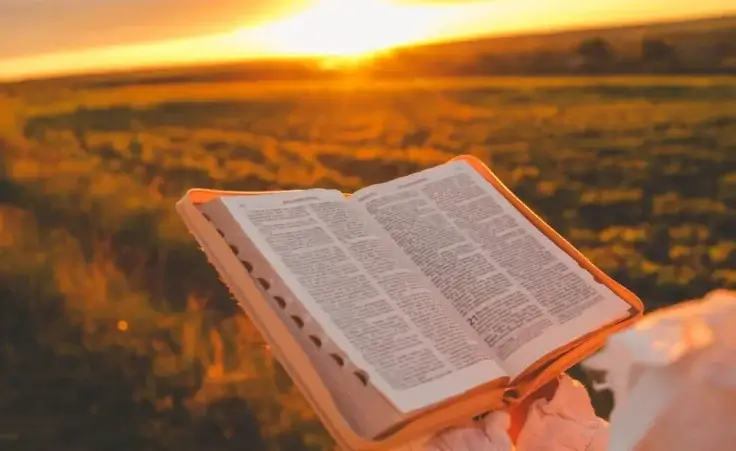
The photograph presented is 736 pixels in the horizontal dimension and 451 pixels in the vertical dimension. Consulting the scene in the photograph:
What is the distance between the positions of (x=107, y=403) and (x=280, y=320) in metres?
0.59

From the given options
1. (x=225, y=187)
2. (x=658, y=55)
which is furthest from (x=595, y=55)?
(x=225, y=187)

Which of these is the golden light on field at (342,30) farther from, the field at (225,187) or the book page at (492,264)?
the book page at (492,264)

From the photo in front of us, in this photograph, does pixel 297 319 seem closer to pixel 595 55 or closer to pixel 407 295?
pixel 407 295

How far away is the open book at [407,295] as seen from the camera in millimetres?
594

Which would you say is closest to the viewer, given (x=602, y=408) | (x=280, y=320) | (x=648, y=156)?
(x=280, y=320)

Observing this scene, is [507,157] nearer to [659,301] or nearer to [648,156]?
[648,156]

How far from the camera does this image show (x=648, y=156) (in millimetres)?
1345

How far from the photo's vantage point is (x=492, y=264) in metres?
0.76

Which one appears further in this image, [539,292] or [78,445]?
[78,445]

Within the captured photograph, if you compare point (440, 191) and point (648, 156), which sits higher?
point (440, 191)

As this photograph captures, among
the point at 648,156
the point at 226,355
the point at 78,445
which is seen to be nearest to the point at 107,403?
the point at 78,445

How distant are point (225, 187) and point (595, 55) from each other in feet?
2.32

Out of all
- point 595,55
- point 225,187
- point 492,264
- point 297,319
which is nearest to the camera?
point 297,319

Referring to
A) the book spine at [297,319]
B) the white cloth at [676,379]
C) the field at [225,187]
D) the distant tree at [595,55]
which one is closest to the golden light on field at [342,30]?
the field at [225,187]
